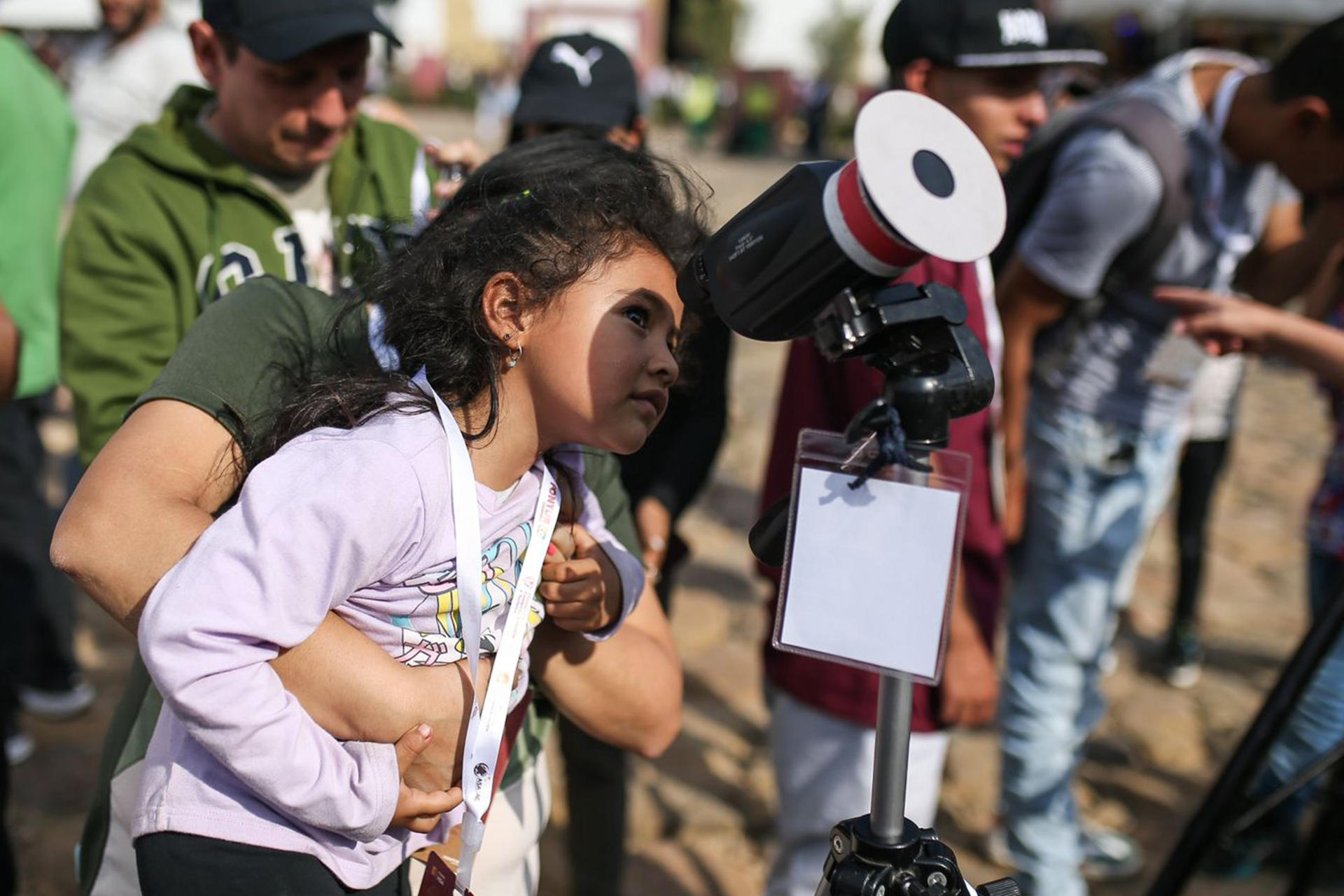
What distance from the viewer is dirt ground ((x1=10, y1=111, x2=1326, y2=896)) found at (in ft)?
9.71

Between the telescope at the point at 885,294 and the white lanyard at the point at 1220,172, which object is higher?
the telescope at the point at 885,294

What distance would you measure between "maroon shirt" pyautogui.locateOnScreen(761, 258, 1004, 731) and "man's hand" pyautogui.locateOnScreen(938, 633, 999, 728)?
4 centimetres

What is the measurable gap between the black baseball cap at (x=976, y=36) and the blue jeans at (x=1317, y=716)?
1.49m

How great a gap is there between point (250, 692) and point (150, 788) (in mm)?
240

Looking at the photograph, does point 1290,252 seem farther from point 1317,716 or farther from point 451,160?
point 451,160

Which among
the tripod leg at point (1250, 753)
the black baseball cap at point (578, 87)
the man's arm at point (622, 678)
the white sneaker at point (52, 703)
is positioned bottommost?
the white sneaker at point (52, 703)

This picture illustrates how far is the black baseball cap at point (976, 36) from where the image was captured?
2.13 m

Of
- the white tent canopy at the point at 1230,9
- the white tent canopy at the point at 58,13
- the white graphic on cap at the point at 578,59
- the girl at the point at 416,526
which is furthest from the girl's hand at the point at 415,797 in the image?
the white tent canopy at the point at 1230,9

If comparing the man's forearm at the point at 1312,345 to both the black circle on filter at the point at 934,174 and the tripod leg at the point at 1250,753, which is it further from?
the black circle on filter at the point at 934,174

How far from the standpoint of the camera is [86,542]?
1.19 m

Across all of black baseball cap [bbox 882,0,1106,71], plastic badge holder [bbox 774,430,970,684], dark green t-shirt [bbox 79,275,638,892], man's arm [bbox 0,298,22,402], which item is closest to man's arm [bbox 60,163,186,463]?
man's arm [bbox 0,298,22,402]

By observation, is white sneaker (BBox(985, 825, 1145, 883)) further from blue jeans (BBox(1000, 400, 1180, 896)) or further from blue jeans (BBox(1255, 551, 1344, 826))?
blue jeans (BBox(1255, 551, 1344, 826))

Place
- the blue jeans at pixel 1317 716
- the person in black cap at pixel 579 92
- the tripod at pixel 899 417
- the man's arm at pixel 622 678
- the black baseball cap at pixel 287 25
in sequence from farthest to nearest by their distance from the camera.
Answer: the blue jeans at pixel 1317 716
the person in black cap at pixel 579 92
the black baseball cap at pixel 287 25
the man's arm at pixel 622 678
the tripod at pixel 899 417

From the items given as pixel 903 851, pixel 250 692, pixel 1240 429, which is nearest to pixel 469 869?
pixel 250 692
